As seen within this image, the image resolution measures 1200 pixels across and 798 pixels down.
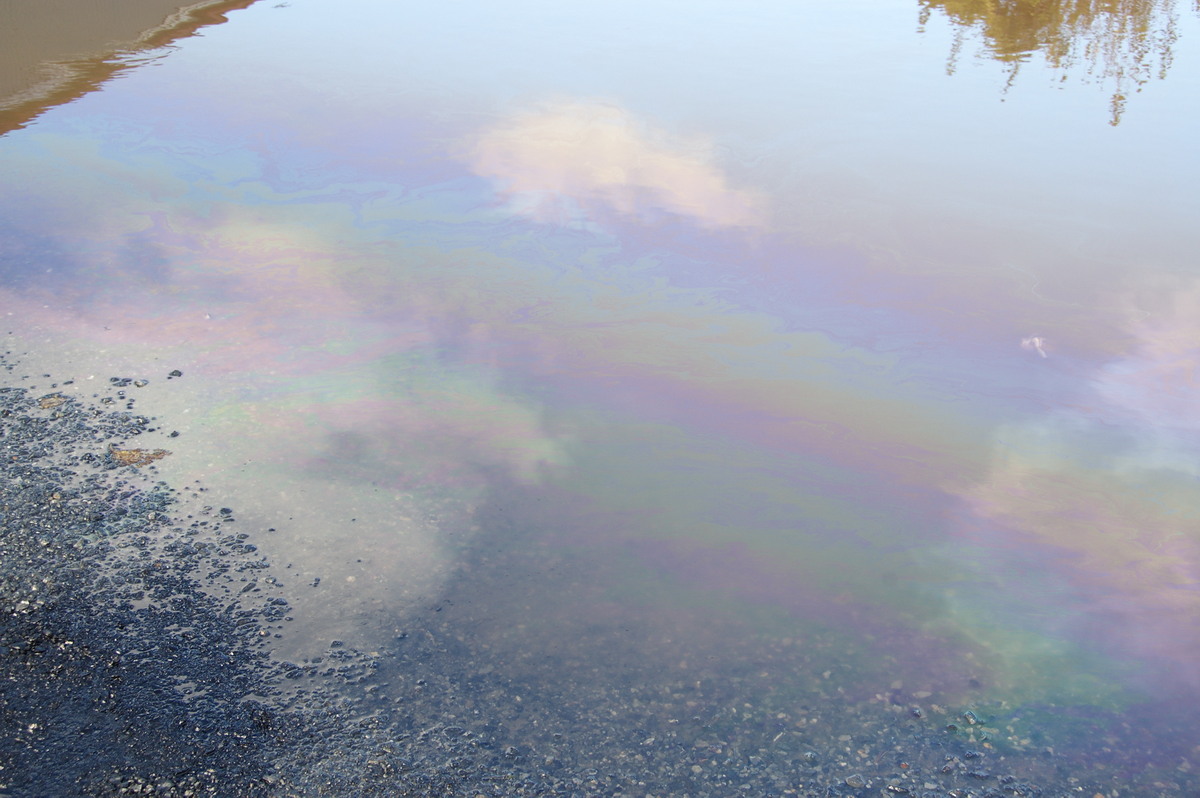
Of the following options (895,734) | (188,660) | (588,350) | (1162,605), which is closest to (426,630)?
(188,660)

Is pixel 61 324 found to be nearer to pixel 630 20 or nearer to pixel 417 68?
pixel 417 68

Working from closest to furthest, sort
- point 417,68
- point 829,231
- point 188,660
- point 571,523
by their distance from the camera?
point 188,660, point 571,523, point 829,231, point 417,68

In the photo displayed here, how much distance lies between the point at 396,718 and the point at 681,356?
2.67m

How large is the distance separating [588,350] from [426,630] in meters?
2.16

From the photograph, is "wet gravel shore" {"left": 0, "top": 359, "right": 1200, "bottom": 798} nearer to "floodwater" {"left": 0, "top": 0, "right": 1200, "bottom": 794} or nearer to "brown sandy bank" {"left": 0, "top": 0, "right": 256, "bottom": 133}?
"floodwater" {"left": 0, "top": 0, "right": 1200, "bottom": 794}

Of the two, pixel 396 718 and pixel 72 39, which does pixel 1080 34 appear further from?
pixel 72 39

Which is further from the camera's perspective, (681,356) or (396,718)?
(681,356)

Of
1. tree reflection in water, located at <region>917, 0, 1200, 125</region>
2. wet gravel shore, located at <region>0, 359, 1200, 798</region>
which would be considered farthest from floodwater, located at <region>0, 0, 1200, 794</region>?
tree reflection in water, located at <region>917, 0, 1200, 125</region>

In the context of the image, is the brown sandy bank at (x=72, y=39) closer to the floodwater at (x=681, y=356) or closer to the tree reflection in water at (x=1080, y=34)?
the floodwater at (x=681, y=356)

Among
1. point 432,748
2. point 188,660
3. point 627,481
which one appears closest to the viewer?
point 432,748

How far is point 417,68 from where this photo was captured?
9039mm

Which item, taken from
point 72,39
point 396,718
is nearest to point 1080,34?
point 396,718

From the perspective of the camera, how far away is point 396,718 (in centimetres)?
295

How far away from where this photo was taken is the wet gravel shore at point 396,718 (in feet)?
9.07
